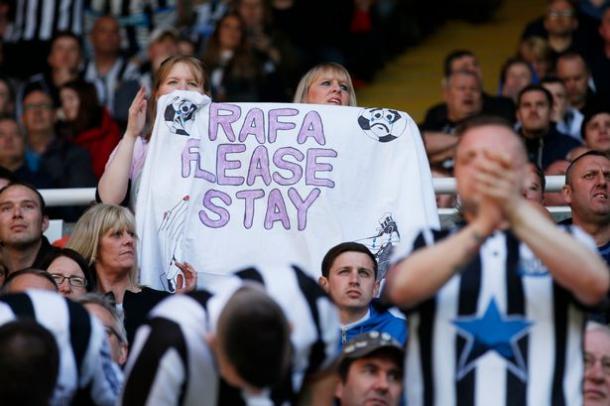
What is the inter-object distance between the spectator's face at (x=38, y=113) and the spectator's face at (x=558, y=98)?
327cm

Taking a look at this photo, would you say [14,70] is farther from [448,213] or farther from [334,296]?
[334,296]

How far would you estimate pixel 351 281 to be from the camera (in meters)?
7.70

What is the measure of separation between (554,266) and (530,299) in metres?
0.31

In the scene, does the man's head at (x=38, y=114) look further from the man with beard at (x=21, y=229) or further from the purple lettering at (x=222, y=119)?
the purple lettering at (x=222, y=119)

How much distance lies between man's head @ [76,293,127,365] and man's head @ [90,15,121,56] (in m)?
6.03

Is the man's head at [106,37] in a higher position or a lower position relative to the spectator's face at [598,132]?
higher

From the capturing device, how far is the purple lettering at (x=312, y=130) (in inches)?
320

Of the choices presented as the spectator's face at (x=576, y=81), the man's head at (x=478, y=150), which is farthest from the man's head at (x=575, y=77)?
the man's head at (x=478, y=150)

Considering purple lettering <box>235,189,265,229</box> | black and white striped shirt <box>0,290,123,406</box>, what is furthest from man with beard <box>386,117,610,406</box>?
purple lettering <box>235,189,265,229</box>

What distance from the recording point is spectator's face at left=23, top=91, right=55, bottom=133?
1123 centimetres

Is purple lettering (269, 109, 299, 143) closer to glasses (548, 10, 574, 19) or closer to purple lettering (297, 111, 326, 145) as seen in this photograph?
purple lettering (297, 111, 326, 145)

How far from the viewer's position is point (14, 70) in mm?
12594

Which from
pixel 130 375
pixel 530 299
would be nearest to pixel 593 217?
pixel 530 299

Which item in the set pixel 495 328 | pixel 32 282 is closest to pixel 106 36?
pixel 32 282
